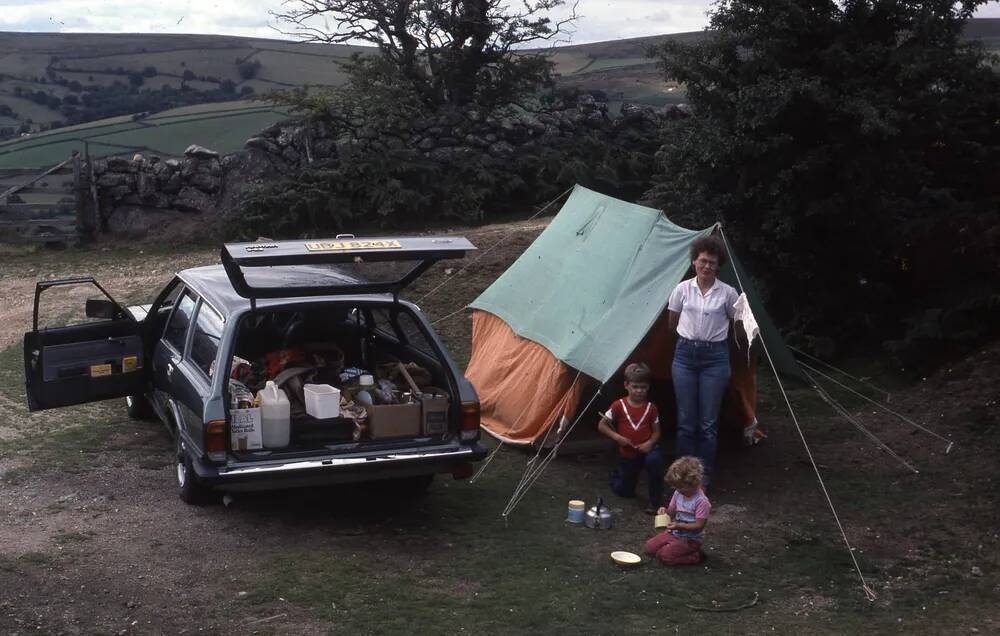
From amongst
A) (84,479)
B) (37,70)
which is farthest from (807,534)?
(37,70)

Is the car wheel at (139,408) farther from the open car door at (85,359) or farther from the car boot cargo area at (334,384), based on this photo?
the car boot cargo area at (334,384)

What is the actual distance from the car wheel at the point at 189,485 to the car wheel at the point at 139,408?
1.92 metres

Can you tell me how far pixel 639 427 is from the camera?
6723 millimetres

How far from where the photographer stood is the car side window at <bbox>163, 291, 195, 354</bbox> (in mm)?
7116

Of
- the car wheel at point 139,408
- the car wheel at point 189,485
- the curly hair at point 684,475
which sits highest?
the curly hair at point 684,475

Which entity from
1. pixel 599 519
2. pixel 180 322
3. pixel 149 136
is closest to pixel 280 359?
pixel 180 322

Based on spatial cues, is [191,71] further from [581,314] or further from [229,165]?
[581,314]

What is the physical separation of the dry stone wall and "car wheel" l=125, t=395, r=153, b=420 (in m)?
7.75

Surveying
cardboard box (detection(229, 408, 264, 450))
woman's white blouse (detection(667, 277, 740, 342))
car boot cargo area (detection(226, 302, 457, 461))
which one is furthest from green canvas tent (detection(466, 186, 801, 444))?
cardboard box (detection(229, 408, 264, 450))

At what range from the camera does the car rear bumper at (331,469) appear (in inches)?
226

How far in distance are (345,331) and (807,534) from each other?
3.18m

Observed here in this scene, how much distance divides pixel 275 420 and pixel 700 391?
267 cm

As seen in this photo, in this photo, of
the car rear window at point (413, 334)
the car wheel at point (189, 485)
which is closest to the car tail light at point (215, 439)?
the car wheel at point (189, 485)

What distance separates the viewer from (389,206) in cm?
1512
